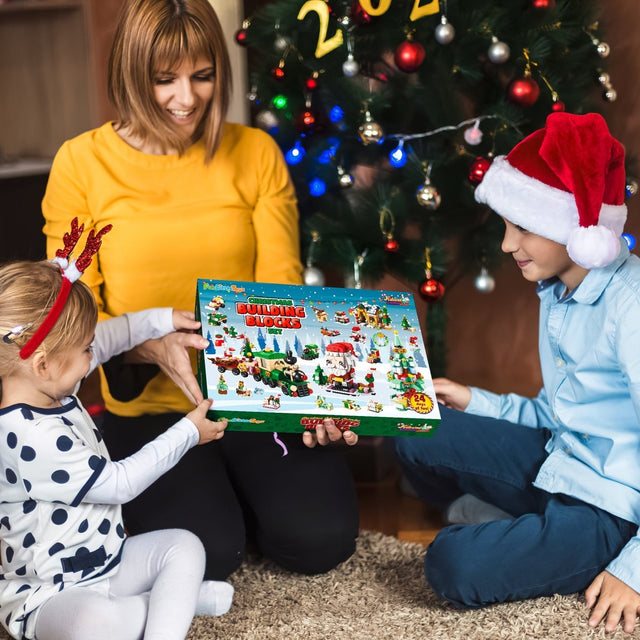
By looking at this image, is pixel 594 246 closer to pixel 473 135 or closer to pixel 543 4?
pixel 473 135

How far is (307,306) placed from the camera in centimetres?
154

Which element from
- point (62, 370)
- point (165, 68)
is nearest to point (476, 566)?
point (62, 370)

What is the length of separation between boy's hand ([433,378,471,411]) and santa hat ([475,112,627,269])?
1.24ft

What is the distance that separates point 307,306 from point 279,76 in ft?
2.01

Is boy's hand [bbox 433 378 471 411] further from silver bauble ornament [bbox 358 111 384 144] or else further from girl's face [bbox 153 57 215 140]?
girl's face [bbox 153 57 215 140]

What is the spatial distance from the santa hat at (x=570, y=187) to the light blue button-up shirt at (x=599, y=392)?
10 centimetres

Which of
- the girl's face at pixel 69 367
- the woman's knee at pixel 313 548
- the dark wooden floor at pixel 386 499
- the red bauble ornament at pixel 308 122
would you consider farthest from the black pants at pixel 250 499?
the red bauble ornament at pixel 308 122

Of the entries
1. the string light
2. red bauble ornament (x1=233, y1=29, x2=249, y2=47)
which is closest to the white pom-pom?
the string light

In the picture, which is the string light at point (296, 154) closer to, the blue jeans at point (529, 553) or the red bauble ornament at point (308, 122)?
the red bauble ornament at point (308, 122)

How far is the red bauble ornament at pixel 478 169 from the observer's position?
5.89 ft

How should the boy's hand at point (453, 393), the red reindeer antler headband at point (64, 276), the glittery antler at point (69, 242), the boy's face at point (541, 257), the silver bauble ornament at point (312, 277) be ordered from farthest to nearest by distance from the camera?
the silver bauble ornament at point (312, 277) → the boy's hand at point (453, 393) → the boy's face at point (541, 257) → the glittery antler at point (69, 242) → the red reindeer antler headband at point (64, 276)

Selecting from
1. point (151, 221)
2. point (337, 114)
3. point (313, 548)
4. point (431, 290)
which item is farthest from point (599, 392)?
point (151, 221)

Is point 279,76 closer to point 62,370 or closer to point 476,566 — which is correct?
point 62,370

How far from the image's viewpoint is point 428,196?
1.81m
